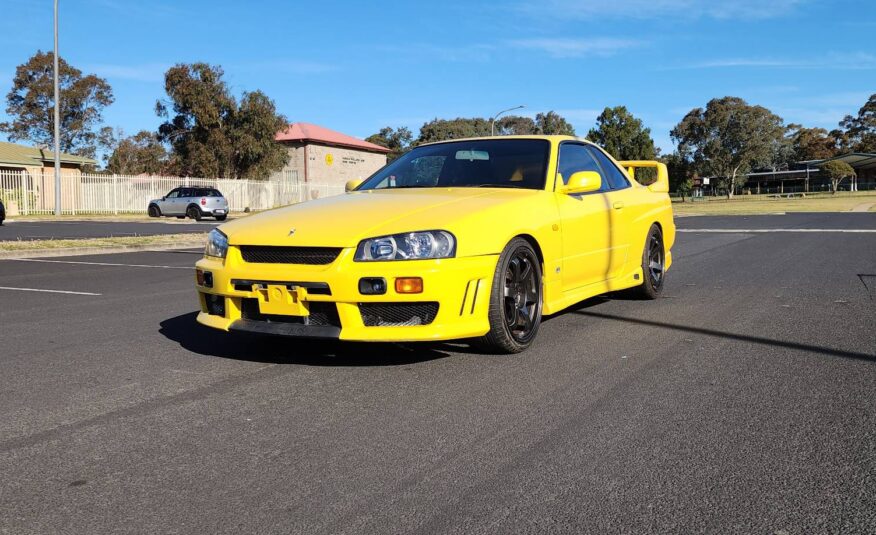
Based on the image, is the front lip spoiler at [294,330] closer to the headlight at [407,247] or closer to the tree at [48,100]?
the headlight at [407,247]

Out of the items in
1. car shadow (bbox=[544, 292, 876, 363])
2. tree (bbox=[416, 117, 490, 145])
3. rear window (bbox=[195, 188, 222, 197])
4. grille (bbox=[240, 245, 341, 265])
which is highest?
tree (bbox=[416, 117, 490, 145])

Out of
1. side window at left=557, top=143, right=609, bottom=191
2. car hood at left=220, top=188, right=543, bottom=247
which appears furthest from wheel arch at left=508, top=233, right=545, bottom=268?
side window at left=557, top=143, right=609, bottom=191

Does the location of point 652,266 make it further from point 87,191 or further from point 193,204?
point 87,191

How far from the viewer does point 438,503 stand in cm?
254

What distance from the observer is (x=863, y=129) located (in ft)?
341

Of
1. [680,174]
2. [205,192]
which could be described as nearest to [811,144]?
[680,174]

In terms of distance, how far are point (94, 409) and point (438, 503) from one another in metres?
2.03

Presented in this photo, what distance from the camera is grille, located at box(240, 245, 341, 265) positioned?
423cm

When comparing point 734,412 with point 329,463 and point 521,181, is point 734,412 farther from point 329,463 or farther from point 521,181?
point 521,181

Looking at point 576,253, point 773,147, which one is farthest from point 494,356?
point 773,147

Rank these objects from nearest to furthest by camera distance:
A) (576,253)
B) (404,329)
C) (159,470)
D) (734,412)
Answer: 1. (159,470)
2. (734,412)
3. (404,329)
4. (576,253)

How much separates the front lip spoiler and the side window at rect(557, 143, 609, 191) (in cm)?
236

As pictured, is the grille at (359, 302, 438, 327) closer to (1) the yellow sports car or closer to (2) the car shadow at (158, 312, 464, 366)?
(1) the yellow sports car

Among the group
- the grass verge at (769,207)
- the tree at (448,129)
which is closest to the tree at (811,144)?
the tree at (448,129)
